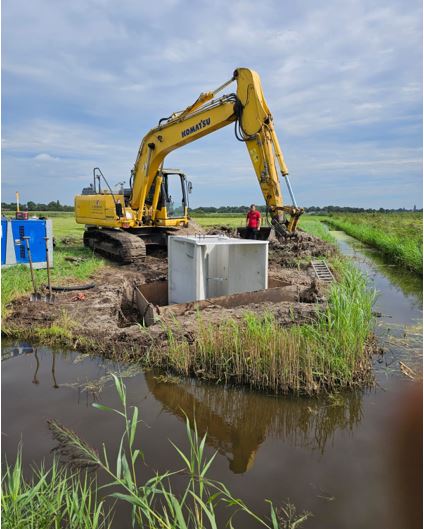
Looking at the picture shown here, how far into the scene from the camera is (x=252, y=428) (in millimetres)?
3709

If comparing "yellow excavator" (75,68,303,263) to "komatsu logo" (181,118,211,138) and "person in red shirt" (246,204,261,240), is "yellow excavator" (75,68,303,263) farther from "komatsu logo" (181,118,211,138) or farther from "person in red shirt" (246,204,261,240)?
"person in red shirt" (246,204,261,240)

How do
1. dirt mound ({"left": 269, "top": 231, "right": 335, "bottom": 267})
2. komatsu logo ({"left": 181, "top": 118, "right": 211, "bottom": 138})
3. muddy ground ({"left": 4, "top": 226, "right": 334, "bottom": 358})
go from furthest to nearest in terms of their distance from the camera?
dirt mound ({"left": 269, "top": 231, "right": 335, "bottom": 267})
komatsu logo ({"left": 181, "top": 118, "right": 211, "bottom": 138})
muddy ground ({"left": 4, "top": 226, "right": 334, "bottom": 358})

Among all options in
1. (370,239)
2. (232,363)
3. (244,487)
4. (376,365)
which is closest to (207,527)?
(244,487)

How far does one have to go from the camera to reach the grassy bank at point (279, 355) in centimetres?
438

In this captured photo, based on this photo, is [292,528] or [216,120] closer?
[292,528]

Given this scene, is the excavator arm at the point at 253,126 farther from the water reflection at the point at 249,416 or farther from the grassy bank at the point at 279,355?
the water reflection at the point at 249,416

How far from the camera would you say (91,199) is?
1327 centimetres

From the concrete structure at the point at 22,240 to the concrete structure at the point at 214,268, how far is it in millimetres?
3473

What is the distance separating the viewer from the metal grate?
9375 millimetres

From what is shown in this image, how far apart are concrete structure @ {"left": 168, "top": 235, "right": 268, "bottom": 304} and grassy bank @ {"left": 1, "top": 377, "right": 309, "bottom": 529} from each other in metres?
3.68

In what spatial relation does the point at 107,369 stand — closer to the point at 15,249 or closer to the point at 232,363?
the point at 232,363

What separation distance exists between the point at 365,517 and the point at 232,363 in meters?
2.20

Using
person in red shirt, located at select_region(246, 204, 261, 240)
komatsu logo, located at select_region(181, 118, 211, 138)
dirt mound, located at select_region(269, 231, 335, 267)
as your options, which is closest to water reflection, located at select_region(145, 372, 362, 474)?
komatsu logo, located at select_region(181, 118, 211, 138)

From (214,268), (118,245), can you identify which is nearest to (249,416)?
(214,268)
